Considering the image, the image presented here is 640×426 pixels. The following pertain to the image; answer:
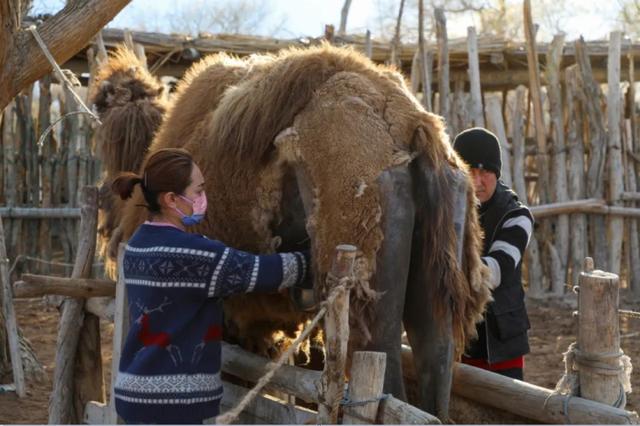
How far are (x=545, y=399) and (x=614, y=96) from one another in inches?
257

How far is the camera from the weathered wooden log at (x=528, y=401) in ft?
9.82

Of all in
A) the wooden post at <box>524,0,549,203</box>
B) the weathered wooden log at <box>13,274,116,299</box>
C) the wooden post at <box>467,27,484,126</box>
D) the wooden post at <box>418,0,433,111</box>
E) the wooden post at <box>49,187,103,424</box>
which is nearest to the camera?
the weathered wooden log at <box>13,274,116,299</box>

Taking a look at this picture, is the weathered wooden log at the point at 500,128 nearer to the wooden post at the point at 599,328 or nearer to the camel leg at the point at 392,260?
the camel leg at the point at 392,260

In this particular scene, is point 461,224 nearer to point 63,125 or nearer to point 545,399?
point 545,399

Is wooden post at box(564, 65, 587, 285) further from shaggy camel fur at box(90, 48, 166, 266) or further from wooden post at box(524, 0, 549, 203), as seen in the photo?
shaggy camel fur at box(90, 48, 166, 266)

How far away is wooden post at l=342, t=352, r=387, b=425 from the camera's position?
278cm

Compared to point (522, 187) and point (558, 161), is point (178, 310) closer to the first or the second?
point (522, 187)

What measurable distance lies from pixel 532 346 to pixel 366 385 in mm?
5541

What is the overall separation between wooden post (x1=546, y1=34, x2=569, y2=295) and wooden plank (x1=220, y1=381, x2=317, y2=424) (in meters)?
6.24

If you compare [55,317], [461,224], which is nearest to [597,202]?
[55,317]

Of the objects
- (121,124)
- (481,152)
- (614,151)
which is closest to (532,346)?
(614,151)

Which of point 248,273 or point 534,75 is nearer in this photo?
point 248,273

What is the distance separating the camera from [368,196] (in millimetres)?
3221

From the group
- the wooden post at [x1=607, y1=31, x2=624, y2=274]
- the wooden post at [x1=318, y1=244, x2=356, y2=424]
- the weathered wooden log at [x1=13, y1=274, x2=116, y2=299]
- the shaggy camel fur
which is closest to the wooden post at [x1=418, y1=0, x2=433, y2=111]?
the wooden post at [x1=607, y1=31, x2=624, y2=274]
